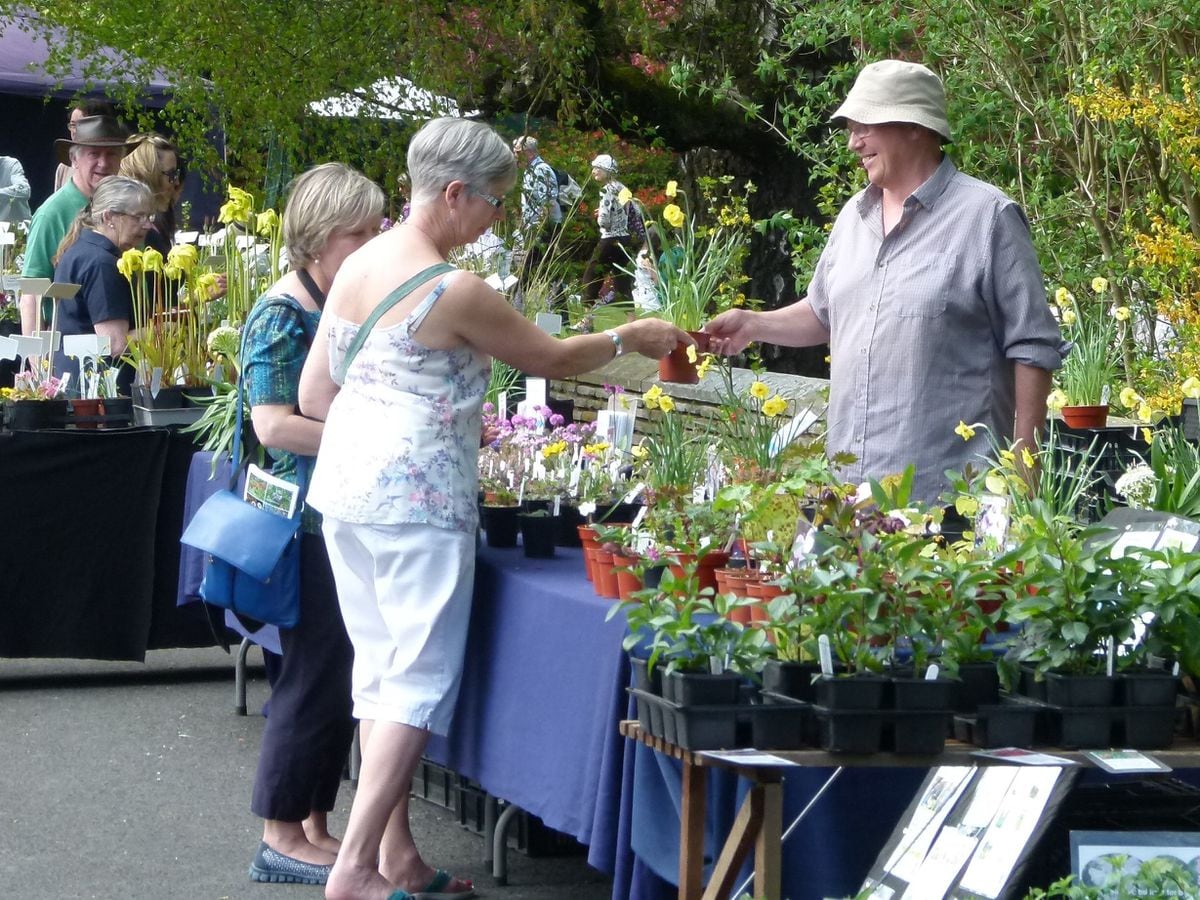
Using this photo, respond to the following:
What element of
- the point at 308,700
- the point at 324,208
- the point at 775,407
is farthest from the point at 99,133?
the point at 775,407

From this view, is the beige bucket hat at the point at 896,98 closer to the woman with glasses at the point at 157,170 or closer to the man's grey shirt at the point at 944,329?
the man's grey shirt at the point at 944,329

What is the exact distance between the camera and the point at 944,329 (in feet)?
11.3

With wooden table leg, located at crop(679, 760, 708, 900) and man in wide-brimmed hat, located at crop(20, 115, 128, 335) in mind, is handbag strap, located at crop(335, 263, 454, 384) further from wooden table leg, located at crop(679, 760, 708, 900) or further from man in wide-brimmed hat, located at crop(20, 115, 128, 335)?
man in wide-brimmed hat, located at crop(20, 115, 128, 335)

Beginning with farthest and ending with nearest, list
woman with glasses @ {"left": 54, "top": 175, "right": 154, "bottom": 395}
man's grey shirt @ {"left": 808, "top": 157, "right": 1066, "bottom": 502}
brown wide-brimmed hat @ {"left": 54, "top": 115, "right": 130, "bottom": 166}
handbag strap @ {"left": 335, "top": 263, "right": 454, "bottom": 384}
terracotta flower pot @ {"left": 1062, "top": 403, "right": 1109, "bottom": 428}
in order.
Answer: brown wide-brimmed hat @ {"left": 54, "top": 115, "right": 130, "bottom": 166}, woman with glasses @ {"left": 54, "top": 175, "right": 154, "bottom": 395}, terracotta flower pot @ {"left": 1062, "top": 403, "right": 1109, "bottom": 428}, man's grey shirt @ {"left": 808, "top": 157, "right": 1066, "bottom": 502}, handbag strap @ {"left": 335, "top": 263, "right": 454, "bottom": 384}

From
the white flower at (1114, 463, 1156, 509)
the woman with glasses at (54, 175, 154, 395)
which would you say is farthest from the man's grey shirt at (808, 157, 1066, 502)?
the woman with glasses at (54, 175, 154, 395)

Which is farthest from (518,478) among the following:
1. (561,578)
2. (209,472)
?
(209,472)

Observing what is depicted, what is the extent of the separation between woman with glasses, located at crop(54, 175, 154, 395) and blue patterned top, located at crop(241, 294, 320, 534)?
2.61 metres

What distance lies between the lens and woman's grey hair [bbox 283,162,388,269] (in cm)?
368

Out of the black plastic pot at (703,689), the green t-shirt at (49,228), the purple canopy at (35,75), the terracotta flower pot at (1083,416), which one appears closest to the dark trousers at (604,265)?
the green t-shirt at (49,228)

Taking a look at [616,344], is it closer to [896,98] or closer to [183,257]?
[896,98]

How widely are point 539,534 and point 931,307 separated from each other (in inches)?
38.5

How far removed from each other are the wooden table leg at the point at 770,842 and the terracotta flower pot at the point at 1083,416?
2.74 meters

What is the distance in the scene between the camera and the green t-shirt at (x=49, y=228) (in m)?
7.08

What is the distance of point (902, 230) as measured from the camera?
11.6 feet
